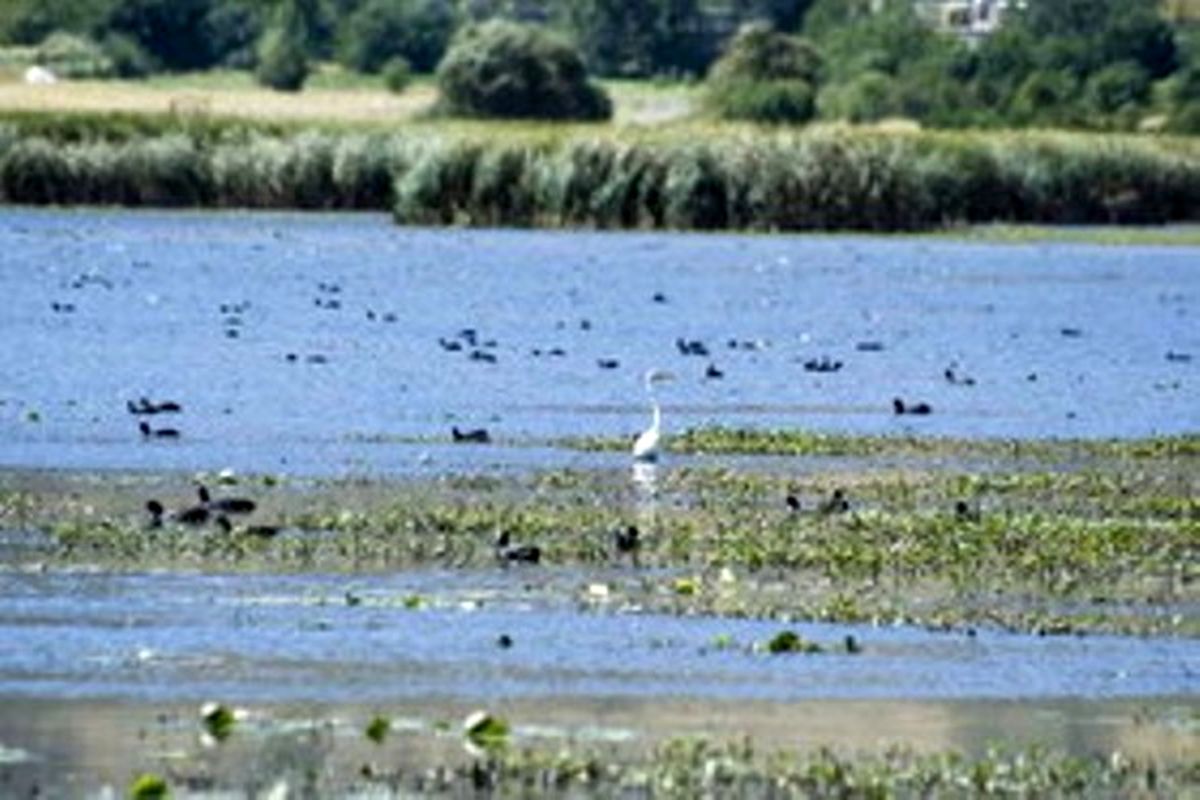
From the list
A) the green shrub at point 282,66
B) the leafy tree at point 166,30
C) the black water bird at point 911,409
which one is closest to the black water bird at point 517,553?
the black water bird at point 911,409

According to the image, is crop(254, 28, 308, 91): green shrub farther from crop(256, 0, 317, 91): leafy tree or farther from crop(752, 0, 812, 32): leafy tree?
crop(752, 0, 812, 32): leafy tree

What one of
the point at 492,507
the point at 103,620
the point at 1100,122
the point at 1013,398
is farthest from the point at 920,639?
the point at 1100,122

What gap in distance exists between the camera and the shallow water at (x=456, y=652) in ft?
86.3

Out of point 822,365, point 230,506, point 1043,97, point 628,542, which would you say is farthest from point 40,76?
point 628,542

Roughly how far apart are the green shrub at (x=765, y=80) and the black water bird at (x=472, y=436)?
272ft

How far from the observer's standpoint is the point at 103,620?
28.5m

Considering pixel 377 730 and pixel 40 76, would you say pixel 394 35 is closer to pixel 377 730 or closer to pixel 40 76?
pixel 40 76

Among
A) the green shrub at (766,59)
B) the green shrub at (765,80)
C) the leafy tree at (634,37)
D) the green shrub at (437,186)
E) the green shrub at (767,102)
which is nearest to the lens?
the green shrub at (437,186)

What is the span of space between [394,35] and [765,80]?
1454 inches

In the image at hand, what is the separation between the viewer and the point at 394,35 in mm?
170000

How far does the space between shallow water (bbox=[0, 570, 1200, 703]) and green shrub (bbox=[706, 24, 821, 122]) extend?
9519cm

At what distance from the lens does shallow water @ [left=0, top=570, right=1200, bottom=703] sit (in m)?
26.3

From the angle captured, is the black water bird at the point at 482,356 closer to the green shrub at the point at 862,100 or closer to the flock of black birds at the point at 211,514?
the flock of black birds at the point at 211,514

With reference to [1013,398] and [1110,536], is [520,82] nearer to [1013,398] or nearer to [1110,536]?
[1013,398]
